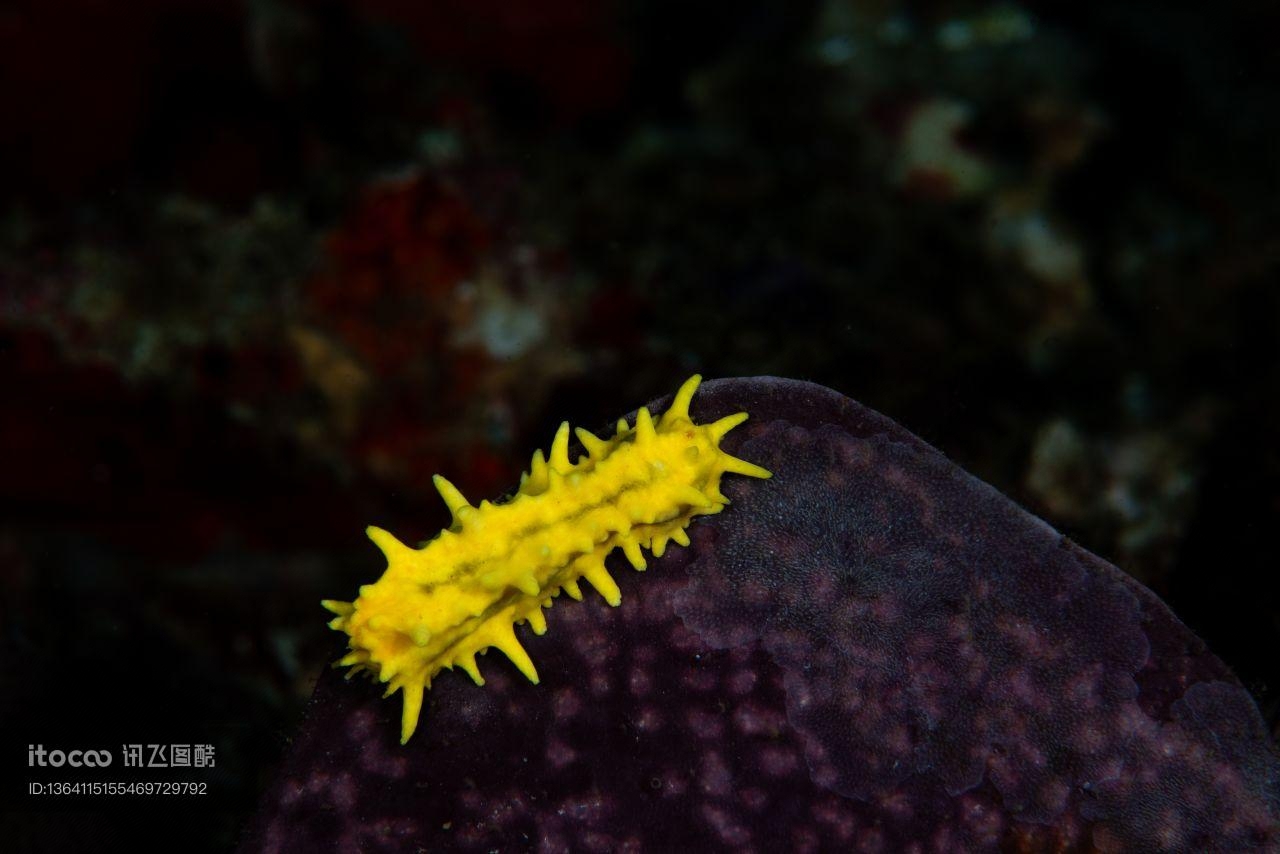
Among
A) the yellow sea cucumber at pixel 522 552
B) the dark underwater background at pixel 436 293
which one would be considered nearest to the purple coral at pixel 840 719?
the yellow sea cucumber at pixel 522 552

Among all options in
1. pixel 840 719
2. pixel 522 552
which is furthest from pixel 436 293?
pixel 840 719

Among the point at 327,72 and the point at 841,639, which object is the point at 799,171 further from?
the point at 841,639

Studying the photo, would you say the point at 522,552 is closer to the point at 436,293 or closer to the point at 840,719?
the point at 840,719

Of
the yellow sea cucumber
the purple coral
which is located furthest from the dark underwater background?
the yellow sea cucumber

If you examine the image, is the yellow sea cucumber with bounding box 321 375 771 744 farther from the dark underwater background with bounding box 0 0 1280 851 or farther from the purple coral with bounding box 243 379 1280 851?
the dark underwater background with bounding box 0 0 1280 851

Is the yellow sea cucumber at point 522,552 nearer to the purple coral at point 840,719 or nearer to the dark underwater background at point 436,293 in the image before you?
the purple coral at point 840,719
